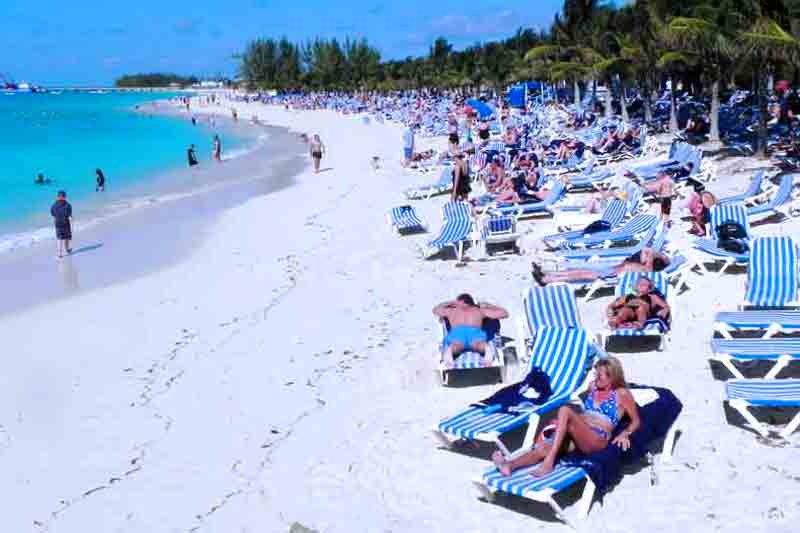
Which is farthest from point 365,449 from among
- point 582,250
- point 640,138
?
point 640,138

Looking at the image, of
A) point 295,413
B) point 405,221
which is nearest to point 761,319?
point 295,413

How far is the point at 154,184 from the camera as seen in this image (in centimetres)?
2412

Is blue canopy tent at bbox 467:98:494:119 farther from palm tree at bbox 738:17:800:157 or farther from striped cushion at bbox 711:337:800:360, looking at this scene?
striped cushion at bbox 711:337:800:360

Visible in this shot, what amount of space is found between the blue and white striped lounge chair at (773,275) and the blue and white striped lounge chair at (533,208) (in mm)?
4869

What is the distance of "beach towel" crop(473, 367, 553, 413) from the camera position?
5316 mm

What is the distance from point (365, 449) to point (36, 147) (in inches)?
1651

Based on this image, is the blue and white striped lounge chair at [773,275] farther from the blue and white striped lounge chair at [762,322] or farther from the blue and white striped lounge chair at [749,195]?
the blue and white striped lounge chair at [749,195]

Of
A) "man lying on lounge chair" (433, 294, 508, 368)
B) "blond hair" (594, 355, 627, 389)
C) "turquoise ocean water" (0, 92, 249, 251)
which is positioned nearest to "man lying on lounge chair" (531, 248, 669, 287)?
"man lying on lounge chair" (433, 294, 508, 368)

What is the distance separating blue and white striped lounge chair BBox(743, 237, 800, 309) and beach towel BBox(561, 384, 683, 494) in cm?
215

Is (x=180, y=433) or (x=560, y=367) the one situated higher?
(x=560, y=367)

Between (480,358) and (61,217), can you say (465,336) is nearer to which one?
(480,358)

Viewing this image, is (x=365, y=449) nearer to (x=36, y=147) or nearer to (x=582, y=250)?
(x=582, y=250)

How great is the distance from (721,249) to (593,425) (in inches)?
178

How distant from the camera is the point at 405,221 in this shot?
470 inches
